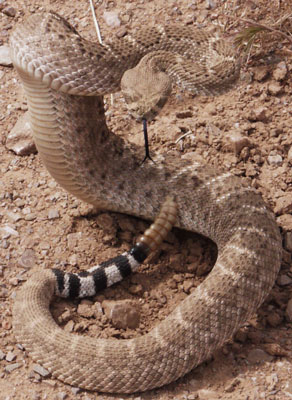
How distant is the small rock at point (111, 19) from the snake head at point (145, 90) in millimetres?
1900

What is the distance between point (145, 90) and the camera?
362 centimetres

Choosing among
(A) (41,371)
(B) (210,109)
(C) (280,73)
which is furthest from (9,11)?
(A) (41,371)

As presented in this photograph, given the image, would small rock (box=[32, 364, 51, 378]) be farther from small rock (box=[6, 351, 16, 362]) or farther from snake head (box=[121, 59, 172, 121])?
snake head (box=[121, 59, 172, 121])

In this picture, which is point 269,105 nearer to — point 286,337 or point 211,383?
point 286,337

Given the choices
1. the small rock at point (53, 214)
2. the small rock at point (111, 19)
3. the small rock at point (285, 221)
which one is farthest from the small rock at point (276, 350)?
the small rock at point (111, 19)

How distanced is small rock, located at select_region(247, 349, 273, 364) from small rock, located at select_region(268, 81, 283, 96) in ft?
7.22

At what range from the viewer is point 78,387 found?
3461 millimetres

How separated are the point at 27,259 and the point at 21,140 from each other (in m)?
1.11

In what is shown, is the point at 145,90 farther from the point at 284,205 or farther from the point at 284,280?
the point at 284,280

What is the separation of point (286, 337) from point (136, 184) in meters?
1.51

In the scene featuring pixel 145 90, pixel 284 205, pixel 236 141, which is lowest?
pixel 284 205

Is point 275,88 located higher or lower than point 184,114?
higher

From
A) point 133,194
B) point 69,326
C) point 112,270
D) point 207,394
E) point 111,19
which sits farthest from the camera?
point 111,19

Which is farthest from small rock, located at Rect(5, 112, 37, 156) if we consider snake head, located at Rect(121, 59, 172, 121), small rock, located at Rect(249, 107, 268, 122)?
small rock, located at Rect(249, 107, 268, 122)
